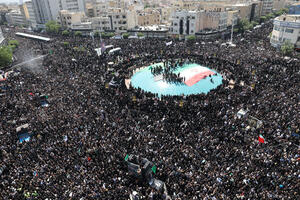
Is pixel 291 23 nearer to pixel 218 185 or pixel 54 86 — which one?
pixel 218 185

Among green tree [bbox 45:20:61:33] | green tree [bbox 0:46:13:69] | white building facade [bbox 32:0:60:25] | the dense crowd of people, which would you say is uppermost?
white building facade [bbox 32:0:60:25]

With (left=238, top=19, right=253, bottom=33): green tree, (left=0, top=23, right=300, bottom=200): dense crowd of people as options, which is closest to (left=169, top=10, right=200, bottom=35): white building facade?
(left=238, top=19, right=253, bottom=33): green tree

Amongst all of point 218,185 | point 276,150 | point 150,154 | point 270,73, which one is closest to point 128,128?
point 150,154

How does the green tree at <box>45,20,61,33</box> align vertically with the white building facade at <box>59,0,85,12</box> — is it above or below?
below

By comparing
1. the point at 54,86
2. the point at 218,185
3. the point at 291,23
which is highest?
the point at 291,23

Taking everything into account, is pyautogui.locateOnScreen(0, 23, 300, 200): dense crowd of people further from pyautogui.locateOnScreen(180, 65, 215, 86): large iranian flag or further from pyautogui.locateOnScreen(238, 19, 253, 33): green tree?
pyautogui.locateOnScreen(238, 19, 253, 33): green tree

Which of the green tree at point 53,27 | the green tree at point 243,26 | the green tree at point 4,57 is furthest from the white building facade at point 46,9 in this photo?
the green tree at point 243,26

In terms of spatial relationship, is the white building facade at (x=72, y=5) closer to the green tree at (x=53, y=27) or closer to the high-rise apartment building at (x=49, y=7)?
the high-rise apartment building at (x=49, y=7)
